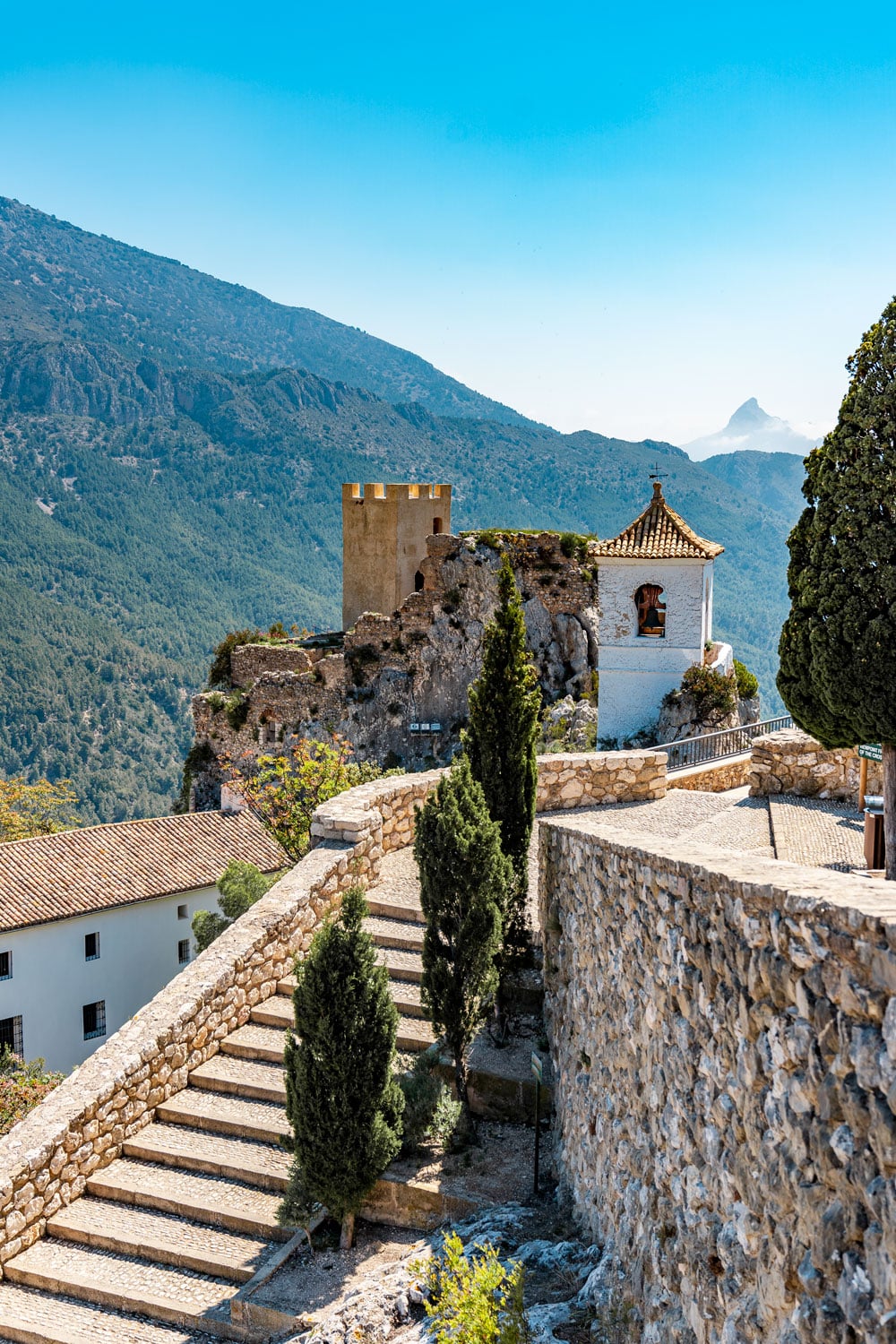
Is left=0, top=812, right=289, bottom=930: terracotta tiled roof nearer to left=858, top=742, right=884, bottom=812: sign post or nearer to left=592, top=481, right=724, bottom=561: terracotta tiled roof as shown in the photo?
left=592, top=481, right=724, bottom=561: terracotta tiled roof

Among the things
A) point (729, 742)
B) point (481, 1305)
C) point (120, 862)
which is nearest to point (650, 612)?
point (729, 742)

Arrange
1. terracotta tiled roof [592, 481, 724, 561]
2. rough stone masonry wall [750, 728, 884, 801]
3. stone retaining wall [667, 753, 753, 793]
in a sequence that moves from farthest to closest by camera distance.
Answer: terracotta tiled roof [592, 481, 724, 561], stone retaining wall [667, 753, 753, 793], rough stone masonry wall [750, 728, 884, 801]

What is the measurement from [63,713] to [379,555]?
6720 centimetres

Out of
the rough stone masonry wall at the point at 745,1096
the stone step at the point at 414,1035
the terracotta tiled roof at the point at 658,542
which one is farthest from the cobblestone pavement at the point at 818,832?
the terracotta tiled roof at the point at 658,542

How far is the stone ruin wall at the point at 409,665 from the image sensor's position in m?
33.2

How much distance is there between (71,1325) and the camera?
304 inches

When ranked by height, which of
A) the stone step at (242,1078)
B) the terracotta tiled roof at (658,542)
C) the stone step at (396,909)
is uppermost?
the terracotta tiled roof at (658,542)

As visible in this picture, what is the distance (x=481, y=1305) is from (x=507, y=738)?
16.8 feet

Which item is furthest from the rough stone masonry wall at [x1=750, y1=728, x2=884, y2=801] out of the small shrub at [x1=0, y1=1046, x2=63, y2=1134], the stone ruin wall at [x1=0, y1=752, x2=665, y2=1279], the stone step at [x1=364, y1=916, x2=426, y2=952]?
the small shrub at [x1=0, y1=1046, x2=63, y2=1134]

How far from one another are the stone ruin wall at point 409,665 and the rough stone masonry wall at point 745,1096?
1059 inches

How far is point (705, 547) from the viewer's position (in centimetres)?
2305

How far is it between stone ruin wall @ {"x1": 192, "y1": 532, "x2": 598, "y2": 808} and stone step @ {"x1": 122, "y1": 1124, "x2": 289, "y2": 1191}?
24410mm

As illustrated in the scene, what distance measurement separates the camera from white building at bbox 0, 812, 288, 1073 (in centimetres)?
2480

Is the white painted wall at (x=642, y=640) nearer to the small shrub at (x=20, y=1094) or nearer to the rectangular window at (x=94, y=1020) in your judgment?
the rectangular window at (x=94, y=1020)
